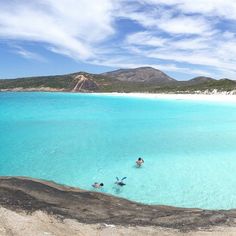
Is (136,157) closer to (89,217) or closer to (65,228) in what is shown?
(89,217)

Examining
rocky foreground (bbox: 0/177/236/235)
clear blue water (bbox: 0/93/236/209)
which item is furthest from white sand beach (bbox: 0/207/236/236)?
clear blue water (bbox: 0/93/236/209)

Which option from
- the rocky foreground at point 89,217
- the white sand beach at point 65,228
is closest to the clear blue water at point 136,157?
the rocky foreground at point 89,217

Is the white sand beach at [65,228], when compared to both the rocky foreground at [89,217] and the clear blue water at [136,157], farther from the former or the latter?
the clear blue water at [136,157]

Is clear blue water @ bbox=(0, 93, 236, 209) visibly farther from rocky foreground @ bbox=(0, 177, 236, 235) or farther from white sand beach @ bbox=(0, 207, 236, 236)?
white sand beach @ bbox=(0, 207, 236, 236)

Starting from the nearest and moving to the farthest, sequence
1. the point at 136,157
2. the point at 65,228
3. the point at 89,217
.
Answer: the point at 65,228, the point at 89,217, the point at 136,157

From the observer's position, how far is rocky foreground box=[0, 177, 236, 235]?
841cm

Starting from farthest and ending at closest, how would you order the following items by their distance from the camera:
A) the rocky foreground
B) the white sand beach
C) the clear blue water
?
the clear blue water
the rocky foreground
the white sand beach

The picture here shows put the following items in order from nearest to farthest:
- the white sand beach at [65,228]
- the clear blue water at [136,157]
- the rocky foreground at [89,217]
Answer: the white sand beach at [65,228] → the rocky foreground at [89,217] → the clear blue water at [136,157]

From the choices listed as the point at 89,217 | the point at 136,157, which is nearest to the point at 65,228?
the point at 89,217

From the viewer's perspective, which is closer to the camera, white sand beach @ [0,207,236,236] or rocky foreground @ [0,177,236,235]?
white sand beach @ [0,207,236,236]

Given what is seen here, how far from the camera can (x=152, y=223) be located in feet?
29.9

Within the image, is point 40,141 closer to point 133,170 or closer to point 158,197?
point 133,170

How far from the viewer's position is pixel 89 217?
9438 millimetres

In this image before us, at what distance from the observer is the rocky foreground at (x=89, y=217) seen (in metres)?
8.41
